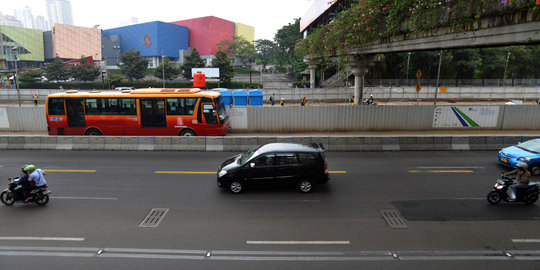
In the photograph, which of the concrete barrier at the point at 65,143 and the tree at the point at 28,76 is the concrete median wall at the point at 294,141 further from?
the tree at the point at 28,76

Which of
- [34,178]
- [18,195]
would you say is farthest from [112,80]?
[34,178]

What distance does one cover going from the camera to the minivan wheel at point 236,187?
33.8 ft

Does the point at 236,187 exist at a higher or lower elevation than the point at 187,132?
lower

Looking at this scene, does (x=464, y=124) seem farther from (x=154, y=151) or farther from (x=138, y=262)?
(x=138, y=262)

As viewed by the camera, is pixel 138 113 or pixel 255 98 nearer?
pixel 138 113

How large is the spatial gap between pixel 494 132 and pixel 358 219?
16.9m

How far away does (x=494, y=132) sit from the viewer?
20016 millimetres

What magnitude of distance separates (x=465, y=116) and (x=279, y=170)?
15998mm

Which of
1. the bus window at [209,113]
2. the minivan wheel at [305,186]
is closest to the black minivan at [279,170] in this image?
the minivan wheel at [305,186]

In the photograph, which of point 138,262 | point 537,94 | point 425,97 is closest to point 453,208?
point 138,262

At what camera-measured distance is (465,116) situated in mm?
20062

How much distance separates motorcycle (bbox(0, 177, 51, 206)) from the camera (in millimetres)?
9320

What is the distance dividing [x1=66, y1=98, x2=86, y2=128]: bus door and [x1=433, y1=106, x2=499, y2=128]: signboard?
71.0ft

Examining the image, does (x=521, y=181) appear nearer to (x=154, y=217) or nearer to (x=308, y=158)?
(x=308, y=158)
